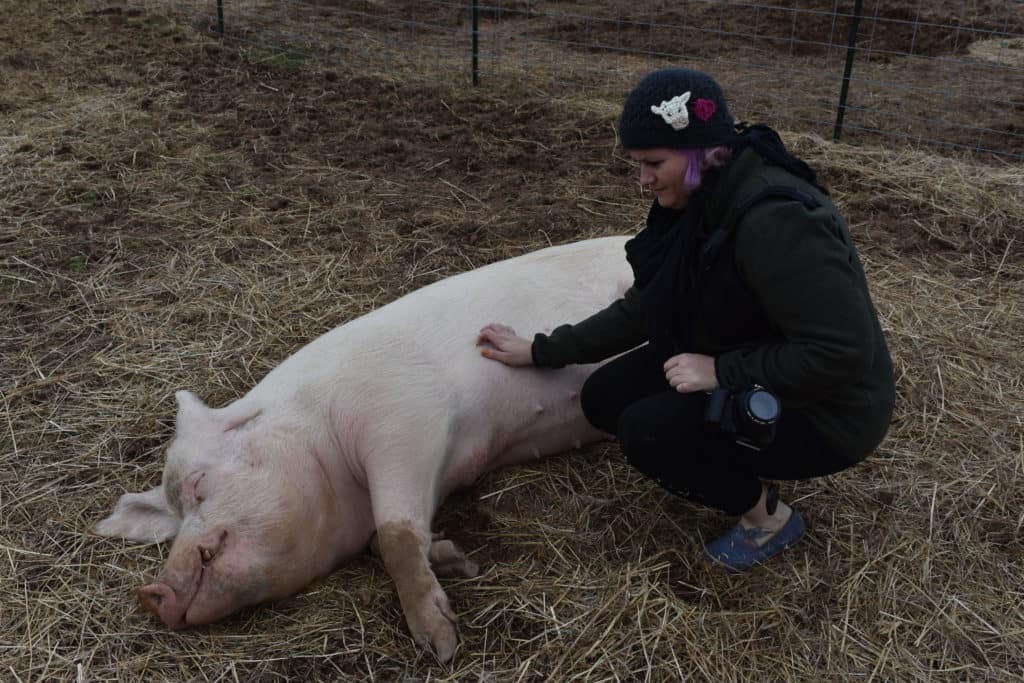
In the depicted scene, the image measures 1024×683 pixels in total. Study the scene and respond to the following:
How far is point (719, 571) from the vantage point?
2.50 meters

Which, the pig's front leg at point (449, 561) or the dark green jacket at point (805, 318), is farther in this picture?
the pig's front leg at point (449, 561)

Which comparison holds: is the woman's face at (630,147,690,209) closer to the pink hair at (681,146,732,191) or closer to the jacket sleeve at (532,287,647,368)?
the pink hair at (681,146,732,191)

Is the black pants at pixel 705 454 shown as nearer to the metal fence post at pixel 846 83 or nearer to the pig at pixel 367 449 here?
the pig at pixel 367 449

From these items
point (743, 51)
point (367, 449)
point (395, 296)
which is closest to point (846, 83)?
point (743, 51)

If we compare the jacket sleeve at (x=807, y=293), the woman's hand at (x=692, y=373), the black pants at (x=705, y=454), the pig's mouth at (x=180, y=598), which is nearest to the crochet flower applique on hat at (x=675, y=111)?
the jacket sleeve at (x=807, y=293)

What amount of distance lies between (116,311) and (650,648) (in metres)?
2.80

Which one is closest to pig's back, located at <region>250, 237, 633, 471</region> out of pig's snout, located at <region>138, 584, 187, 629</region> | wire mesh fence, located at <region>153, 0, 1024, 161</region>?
pig's snout, located at <region>138, 584, 187, 629</region>

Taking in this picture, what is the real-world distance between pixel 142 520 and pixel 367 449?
730 mm

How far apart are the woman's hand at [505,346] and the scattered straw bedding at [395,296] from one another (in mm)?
393

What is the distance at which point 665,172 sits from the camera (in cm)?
210

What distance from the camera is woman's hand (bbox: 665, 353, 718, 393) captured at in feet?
7.09

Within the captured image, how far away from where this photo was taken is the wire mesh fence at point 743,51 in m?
6.43

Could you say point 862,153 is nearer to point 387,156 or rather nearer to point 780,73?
point 780,73

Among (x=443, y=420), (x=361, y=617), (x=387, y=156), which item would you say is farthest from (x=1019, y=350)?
(x=387, y=156)
